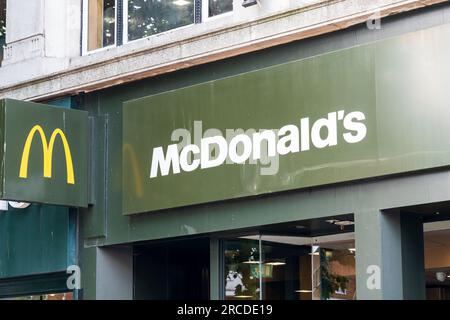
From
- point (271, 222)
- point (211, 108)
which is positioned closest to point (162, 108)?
point (211, 108)

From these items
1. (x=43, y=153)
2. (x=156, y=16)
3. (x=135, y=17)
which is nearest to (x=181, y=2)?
(x=156, y=16)

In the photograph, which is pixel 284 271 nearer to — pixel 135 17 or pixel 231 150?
pixel 231 150

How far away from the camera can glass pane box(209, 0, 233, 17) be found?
16.8 metres

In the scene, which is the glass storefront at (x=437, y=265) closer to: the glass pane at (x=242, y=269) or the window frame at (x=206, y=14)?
the glass pane at (x=242, y=269)

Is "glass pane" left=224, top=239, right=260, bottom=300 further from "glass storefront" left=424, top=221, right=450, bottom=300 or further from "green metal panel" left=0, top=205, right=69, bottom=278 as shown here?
"green metal panel" left=0, top=205, right=69, bottom=278

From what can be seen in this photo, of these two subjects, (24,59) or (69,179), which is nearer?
(69,179)

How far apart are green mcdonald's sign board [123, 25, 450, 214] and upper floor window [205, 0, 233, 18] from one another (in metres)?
1.42

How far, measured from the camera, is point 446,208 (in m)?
14.3

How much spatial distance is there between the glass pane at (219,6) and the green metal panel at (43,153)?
2.63 metres

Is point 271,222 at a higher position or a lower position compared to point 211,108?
lower

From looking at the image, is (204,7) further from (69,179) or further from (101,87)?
(69,179)

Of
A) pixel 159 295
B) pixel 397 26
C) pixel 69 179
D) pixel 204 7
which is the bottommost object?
pixel 159 295

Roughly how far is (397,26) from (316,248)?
12.1 ft

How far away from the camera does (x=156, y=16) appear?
1786 centimetres
